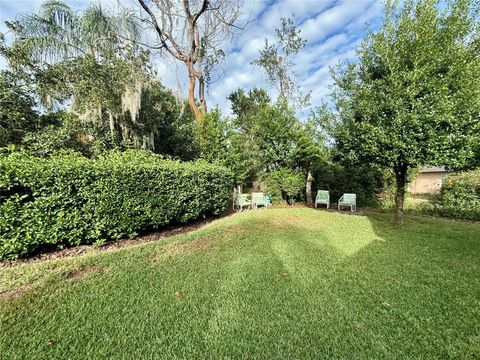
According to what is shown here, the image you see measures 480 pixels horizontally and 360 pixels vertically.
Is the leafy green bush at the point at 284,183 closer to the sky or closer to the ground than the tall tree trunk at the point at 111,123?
closer to the ground

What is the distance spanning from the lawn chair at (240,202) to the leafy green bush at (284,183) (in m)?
1.53

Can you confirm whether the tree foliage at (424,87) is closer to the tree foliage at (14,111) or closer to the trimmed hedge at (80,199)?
the trimmed hedge at (80,199)

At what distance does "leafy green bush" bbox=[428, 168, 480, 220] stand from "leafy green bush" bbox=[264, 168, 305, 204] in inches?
198

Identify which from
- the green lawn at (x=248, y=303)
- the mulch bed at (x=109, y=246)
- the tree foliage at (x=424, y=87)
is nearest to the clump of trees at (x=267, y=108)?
the tree foliage at (x=424, y=87)

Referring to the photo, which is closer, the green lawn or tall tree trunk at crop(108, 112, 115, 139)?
the green lawn

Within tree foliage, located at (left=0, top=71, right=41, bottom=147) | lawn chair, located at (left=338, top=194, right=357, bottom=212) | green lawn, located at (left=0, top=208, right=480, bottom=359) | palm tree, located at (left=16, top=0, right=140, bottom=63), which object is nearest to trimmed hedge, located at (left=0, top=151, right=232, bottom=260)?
green lawn, located at (left=0, top=208, right=480, bottom=359)

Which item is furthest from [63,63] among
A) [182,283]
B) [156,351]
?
[156,351]

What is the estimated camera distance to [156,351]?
5.77 ft

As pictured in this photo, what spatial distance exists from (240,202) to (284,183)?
7.99ft

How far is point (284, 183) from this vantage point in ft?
32.9

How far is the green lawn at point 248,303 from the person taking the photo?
181cm

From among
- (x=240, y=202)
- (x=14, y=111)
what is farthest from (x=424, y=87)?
(x=14, y=111)

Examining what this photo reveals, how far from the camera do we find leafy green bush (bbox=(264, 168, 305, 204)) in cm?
1003

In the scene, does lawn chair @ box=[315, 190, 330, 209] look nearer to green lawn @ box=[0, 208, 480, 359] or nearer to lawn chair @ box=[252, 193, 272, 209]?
lawn chair @ box=[252, 193, 272, 209]
